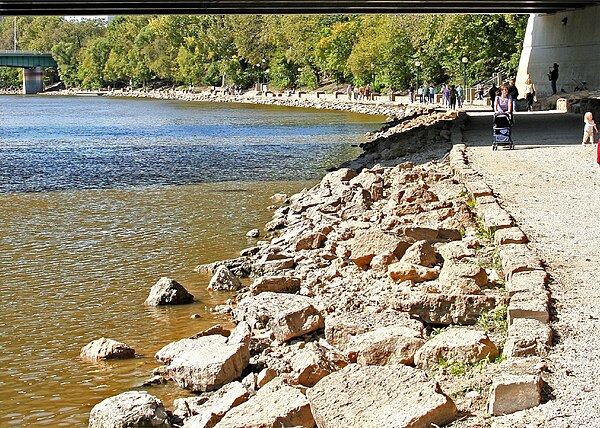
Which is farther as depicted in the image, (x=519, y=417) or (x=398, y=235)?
(x=398, y=235)

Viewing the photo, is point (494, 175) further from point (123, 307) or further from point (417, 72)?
point (417, 72)

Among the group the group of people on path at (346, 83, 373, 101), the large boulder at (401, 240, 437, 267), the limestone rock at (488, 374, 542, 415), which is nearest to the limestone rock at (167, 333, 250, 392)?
the limestone rock at (488, 374, 542, 415)

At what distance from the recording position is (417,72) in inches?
2968

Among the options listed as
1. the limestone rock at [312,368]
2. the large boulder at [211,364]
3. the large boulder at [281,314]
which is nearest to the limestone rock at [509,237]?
the large boulder at [281,314]

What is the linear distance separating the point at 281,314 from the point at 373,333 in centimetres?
156

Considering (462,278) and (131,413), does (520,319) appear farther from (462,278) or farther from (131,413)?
(131,413)

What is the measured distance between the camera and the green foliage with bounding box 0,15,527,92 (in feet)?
218

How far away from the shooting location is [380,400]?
654cm

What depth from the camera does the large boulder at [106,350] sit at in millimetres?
10047

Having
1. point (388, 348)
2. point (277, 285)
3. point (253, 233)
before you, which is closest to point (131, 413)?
point (388, 348)

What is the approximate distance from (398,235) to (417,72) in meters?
63.7

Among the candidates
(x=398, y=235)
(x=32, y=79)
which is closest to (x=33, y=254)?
(x=398, y=235)

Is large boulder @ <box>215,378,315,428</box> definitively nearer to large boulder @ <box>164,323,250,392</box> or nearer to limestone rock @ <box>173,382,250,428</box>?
limestone rock @ <box>173,382,250,428</box>

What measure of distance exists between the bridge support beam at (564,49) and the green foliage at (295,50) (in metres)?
10.9
